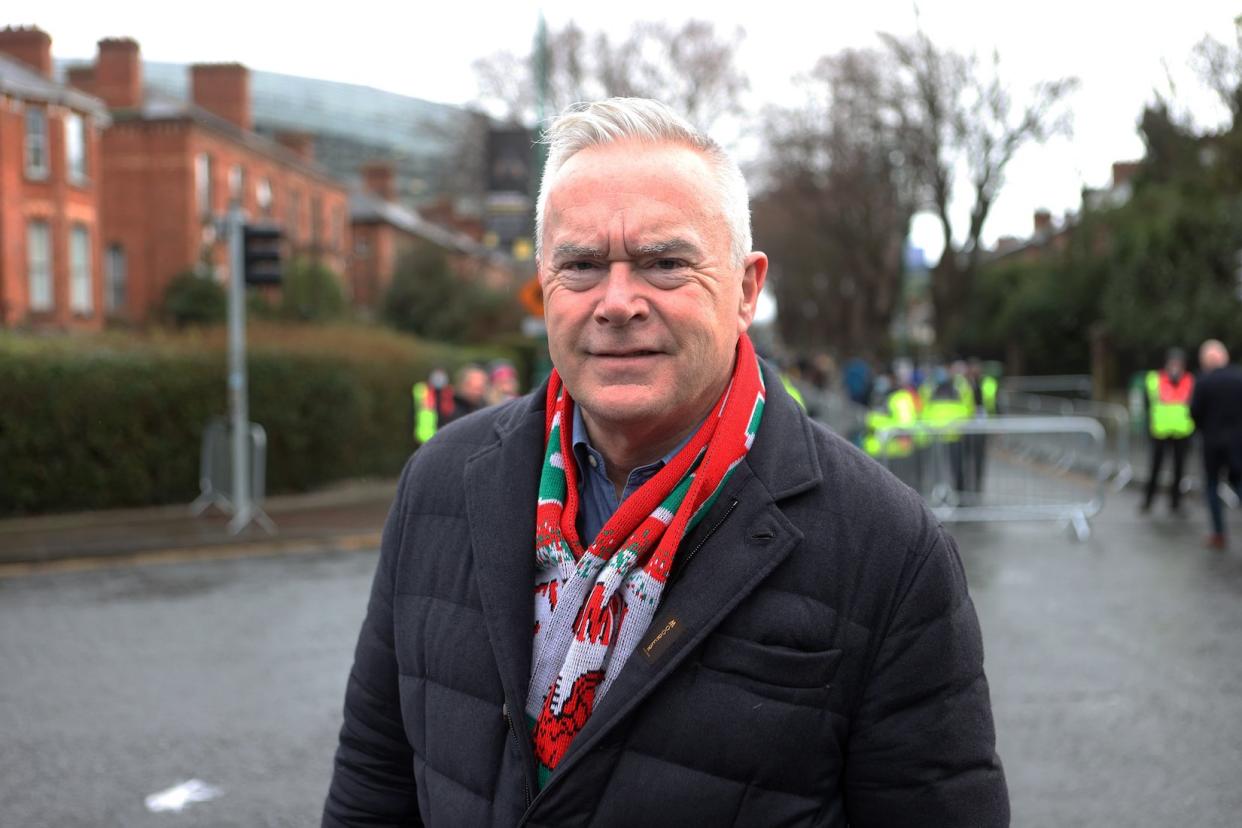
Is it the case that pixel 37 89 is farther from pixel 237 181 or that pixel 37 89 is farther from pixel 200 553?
pixel 200 553

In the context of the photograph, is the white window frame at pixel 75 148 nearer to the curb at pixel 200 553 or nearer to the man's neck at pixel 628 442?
the curb at pixel 200 553

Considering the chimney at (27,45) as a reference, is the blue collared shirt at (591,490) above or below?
below

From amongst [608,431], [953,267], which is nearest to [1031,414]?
[953,267]

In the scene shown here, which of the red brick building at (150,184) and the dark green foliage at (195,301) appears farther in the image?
the red brick building at (150,184)

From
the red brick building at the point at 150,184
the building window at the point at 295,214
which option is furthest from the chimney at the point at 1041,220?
the red brick building at the point at 150,184

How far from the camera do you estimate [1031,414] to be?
26125mm

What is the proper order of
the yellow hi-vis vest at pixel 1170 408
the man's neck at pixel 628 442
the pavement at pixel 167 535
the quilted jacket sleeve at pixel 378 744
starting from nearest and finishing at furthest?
the man's neck at pixel 628 442, the quilted jacket sleeve at pixel 378 744, the pavement at pixel 167 535, the yellow hi-vis vest at pixel 1170 408

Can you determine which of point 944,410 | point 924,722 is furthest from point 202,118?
point 924,722

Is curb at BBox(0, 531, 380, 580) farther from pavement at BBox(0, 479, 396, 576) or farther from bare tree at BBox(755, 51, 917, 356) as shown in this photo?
bare tree at BBox(755, 51, 917, 356)

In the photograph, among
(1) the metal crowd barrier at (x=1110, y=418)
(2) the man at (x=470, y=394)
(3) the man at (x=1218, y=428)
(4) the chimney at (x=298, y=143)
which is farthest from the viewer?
(4) the chimney at (x=298, y=143)

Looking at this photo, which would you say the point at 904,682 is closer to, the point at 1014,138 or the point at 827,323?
the point at 1014,138

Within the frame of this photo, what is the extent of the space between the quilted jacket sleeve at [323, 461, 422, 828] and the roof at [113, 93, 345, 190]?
127 feet

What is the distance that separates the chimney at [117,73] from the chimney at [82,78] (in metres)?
0.12

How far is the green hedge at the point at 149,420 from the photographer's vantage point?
Answer: 1458 cm
